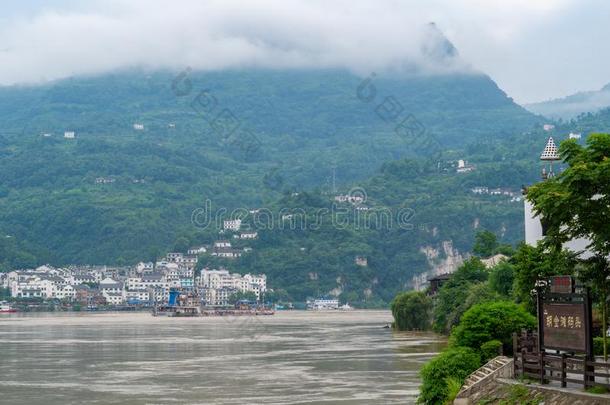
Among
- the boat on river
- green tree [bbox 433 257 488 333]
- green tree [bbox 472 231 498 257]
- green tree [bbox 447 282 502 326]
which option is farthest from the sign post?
the boat on river

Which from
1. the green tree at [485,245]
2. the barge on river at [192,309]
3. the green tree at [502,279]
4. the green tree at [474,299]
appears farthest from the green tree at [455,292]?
the barge on river at [192,309]

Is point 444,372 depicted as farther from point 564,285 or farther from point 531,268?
point 564,285

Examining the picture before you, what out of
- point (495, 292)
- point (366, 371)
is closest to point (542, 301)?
point (366, 371)

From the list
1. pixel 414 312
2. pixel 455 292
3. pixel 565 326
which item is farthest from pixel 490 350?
pixel 414 312

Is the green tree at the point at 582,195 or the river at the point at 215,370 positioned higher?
the green tree at the point at 582,195

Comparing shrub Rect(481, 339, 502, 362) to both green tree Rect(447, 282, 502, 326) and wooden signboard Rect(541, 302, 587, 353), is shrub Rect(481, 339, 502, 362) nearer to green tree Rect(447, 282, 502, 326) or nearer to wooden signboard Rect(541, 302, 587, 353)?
wooden signboard Rect(541, 302, 587, 353)

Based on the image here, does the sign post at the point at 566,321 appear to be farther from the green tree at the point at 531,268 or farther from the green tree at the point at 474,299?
the green tree at the point at 474,299
